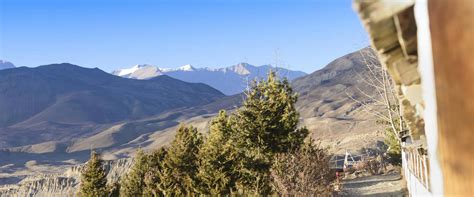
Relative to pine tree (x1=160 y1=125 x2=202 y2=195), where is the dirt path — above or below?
below

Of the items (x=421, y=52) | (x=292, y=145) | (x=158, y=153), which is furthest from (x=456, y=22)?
(x=158, y=153)

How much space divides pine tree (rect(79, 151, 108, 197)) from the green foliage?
883cm

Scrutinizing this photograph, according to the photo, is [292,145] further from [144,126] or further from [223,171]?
[144,126]

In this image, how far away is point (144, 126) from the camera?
170625 mm

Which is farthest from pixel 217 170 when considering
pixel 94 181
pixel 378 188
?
pixel 378 188

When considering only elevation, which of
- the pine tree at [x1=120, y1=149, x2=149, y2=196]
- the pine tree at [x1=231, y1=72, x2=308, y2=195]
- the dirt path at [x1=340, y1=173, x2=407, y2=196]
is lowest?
the dirt path at [x1=340, y1=173, x2=407, y2=196]

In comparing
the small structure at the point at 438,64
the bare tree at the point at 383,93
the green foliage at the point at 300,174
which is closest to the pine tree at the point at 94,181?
the green foliage at the point at 300,174

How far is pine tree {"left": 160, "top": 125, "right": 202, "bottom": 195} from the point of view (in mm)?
21844

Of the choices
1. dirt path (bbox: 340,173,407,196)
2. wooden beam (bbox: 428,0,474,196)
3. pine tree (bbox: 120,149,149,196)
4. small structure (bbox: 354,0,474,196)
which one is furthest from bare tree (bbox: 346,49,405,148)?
wooden beam (bbox: 428,0,474,196)

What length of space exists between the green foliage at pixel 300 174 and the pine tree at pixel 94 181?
8.83 m

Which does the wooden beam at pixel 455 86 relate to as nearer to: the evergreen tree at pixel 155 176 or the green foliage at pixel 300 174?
the green foliage at pixel 300 174

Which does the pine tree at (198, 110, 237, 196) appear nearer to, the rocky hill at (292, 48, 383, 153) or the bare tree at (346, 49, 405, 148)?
the bare tree at (346, 49, 405, 148)

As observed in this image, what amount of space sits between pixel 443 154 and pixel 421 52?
1.80 ft

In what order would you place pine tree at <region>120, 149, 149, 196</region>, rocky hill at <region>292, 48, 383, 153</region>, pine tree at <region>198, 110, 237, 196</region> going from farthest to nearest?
rocky hill at <region>292, 48, 383, 153</region> < pine tree at <region>120, 149, 149, 196</region> < pine tree at <region>198, 110, 237, 196</region>
